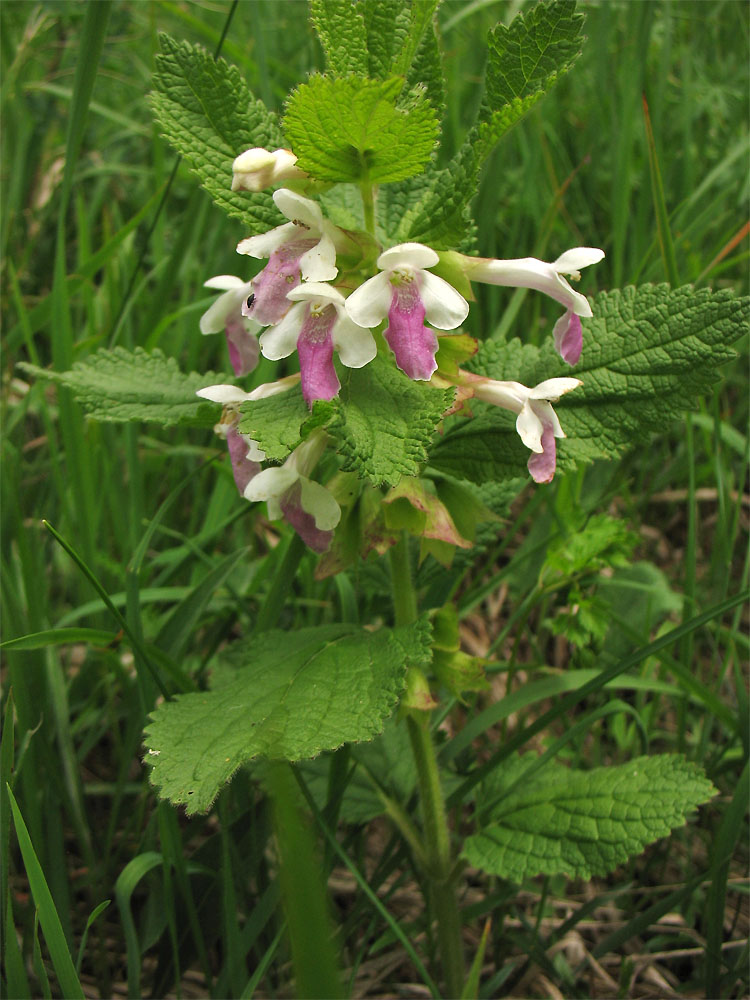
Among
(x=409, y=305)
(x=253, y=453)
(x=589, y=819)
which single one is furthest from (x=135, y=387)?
(x=589, y=819)

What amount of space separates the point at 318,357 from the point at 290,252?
0.60 ft

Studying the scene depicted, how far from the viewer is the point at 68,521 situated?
1.84m

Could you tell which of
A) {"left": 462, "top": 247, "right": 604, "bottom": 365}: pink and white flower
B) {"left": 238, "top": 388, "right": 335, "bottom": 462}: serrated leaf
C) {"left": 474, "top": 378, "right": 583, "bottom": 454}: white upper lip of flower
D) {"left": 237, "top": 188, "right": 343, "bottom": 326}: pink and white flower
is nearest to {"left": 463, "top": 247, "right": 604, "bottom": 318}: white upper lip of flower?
{"left": 462, "top": 247, "right": 604, "bottom": 365}: pink and white flower

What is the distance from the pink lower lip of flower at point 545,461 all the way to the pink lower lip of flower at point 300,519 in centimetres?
31

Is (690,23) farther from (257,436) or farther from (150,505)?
(257,436)

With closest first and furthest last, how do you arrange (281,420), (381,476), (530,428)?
1. (381,476)
2. (281,420)
3. (530,428)

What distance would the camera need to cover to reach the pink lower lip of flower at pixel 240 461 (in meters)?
1.27

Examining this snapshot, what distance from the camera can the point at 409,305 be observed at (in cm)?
108

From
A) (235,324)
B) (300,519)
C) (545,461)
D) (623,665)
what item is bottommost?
(623,665)

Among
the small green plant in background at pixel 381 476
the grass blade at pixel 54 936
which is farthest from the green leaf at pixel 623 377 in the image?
the grass blade at pixel 54 936

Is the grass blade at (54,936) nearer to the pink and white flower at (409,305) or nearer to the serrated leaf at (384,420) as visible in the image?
the serrated leaf at (384,420)

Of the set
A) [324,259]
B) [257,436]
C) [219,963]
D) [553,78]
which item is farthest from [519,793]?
[553,78]

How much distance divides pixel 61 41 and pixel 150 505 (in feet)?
7.00

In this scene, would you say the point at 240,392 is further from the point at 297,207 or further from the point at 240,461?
the point at 297,207
